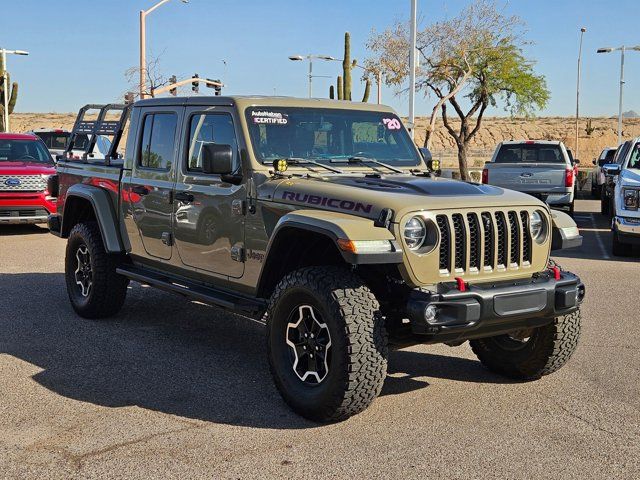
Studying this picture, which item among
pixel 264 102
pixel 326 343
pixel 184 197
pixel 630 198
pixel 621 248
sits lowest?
pixel 621 248

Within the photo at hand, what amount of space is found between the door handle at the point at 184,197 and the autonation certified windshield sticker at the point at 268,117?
808mm

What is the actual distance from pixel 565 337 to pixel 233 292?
237 cm

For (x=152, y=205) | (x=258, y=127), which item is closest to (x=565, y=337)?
(x=258, y=127)

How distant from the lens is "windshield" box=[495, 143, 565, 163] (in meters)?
18.9

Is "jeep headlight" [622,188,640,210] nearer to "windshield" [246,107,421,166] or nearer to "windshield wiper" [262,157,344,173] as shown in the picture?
"windshield" [246,107,421,166]

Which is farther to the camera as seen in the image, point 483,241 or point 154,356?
point 154,356

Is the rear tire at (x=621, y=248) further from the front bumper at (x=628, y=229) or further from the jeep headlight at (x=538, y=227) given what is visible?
the jeep headlight at (x=538, y=227)

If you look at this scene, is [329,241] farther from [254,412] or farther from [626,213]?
[626,213]

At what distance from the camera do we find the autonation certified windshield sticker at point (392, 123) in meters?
6.86

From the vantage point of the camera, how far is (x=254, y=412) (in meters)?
5.25

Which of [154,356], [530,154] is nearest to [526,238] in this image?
[154,356]

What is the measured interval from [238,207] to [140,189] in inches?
60.3

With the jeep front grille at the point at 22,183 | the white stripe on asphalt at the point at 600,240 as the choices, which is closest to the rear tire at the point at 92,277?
the jeep front grille at the point at 22,183

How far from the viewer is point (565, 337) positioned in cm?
570
